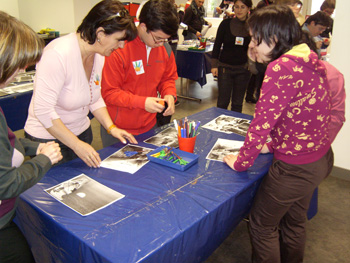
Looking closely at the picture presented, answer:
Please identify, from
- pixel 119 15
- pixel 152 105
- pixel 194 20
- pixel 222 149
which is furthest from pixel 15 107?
pixel 194 20

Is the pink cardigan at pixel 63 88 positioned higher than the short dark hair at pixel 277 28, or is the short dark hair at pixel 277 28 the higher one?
the short dark hair at pixel 277 28

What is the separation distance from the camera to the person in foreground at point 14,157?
32.4 inches

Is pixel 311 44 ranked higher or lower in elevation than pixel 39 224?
higher

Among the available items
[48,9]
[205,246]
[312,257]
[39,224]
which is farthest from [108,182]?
[48,9]

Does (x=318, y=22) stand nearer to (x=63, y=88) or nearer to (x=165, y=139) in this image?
(x=165, y=139)

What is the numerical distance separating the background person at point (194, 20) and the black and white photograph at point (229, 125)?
13.2 ft

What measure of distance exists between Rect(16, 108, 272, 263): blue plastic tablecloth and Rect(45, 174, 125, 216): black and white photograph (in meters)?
0.02

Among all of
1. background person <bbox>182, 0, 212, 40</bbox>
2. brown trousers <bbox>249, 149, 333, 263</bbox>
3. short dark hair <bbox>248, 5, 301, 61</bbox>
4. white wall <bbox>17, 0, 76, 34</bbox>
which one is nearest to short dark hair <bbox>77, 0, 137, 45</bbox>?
short dark hair <bbox>248, 5, 301, 61</bbox>

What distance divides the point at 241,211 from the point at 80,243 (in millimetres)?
755

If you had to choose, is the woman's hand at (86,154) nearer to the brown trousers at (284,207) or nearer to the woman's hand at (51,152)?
the woman's hand at (51,152)

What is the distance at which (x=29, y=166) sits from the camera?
93 centimetres

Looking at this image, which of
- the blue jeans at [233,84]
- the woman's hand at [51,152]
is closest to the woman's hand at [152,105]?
the woman's hand at [51,152]

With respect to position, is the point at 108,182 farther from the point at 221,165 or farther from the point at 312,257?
the point at 312,257

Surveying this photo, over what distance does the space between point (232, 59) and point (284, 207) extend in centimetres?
203
